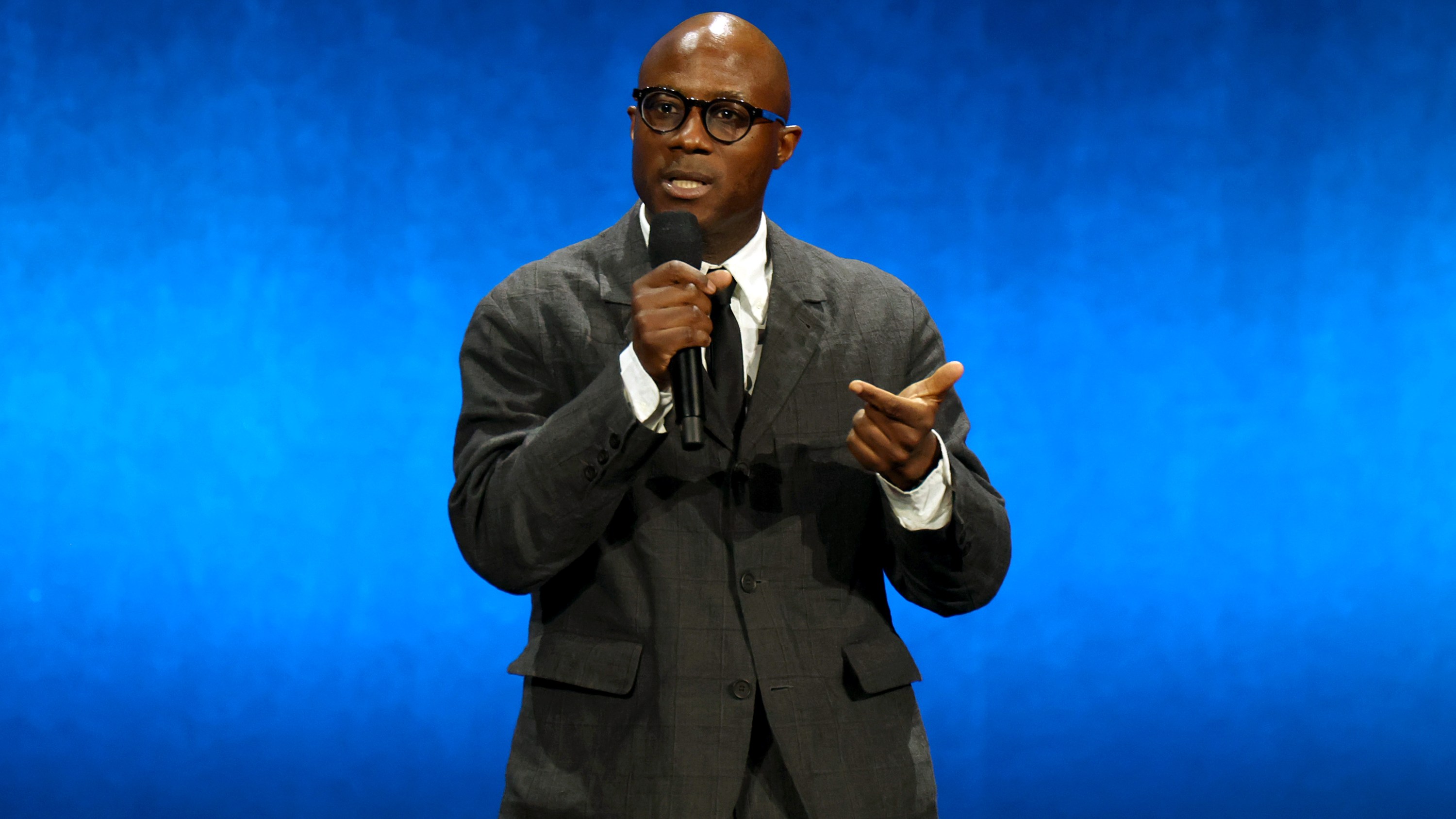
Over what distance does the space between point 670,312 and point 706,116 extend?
0.28 m

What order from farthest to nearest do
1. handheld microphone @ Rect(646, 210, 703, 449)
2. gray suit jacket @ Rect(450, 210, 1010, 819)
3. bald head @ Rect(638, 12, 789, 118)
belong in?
1. bald head @ Rect(638, 12, 789, 118)
2. gray suit jacket @ Rect(450, 210, 1010, 819)
3. handheld microphone @ Rect(646, 210, 703, 449)

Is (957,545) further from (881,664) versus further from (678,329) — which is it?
(678,329)

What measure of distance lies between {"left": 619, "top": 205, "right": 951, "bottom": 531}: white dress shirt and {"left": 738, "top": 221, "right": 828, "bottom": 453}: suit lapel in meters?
0.01

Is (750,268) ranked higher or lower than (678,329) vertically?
higher

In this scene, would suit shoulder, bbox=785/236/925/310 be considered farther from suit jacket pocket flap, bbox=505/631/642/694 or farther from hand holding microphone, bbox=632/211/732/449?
suit jacket pocket flap, bbox=505/631/642/694

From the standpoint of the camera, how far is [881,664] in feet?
4.12

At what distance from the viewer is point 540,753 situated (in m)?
1.24

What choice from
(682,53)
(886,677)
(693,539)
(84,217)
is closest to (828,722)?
(886,677)

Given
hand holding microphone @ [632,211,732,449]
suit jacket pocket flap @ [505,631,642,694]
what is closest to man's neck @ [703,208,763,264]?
hand holding microphone @ [632,211,732,449]

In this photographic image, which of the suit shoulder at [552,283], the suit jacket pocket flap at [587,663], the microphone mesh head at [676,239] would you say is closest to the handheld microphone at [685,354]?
the microphone mesh head at [676,239]

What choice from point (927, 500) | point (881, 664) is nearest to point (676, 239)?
point (927, 500)

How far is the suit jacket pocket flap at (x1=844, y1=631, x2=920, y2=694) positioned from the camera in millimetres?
1234

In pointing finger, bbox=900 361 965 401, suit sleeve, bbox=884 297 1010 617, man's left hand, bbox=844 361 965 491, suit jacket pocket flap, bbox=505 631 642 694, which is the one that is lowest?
suit jacket pocket flap, bbox=505 631 642 694

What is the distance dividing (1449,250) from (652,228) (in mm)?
3021
